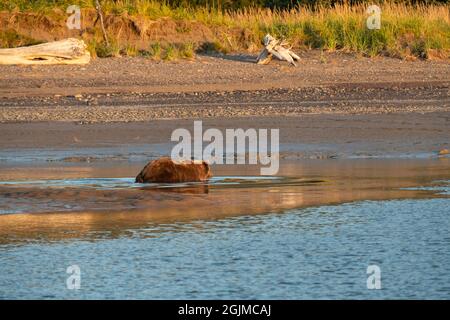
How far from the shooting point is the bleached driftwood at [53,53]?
22625 millimetres

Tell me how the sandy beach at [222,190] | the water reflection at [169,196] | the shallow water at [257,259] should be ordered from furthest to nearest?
the water reflection at [169,196], the sandy beach at [222,190], the shallow water at [257,259]

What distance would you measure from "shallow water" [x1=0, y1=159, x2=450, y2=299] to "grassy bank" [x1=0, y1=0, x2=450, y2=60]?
42.6ft

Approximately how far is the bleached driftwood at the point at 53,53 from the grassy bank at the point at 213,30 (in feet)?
4.94

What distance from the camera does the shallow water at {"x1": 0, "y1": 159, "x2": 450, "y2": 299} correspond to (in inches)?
278

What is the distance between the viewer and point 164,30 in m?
25.9

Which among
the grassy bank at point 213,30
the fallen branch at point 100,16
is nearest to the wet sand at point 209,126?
the grassy bank at point 213,30

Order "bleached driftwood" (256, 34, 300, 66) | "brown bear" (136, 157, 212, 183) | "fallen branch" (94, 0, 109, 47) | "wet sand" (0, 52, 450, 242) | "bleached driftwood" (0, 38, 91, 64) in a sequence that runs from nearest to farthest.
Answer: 1. "wet sand" (0, 52, 450, 242)
2. "brown bear" (136, 157, 212, 183)
3. "bleached driftwood" (0, 38, 91, 64)
4. "bleached driftwood" (256, 34, 300, 66)
5. "fallen branch" (94, 0, 109, 47)

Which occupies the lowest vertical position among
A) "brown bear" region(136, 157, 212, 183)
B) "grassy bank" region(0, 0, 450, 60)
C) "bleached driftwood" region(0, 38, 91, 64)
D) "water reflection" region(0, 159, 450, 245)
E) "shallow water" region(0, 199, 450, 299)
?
"shallow water" region(0, 199, 450, 299)

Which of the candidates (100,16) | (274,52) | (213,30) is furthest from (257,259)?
(213,30)

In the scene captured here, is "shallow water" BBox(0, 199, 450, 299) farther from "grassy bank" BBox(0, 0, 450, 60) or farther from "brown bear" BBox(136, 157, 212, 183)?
"grassy bank" BBox(0, 0, 450, 60)

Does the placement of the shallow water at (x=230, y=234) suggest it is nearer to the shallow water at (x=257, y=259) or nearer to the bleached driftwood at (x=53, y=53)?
the shallow water at (x=257, y=259)

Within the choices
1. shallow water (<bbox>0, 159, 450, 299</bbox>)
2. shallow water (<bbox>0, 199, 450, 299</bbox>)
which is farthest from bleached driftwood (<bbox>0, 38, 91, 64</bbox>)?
shallow water (<bbox>0, 199, 450, 299</bbox>)

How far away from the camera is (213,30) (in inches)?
1025
